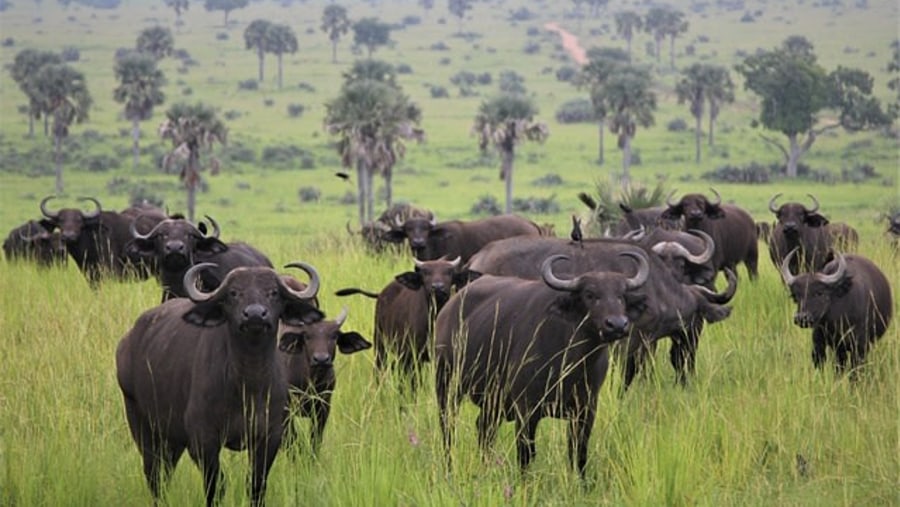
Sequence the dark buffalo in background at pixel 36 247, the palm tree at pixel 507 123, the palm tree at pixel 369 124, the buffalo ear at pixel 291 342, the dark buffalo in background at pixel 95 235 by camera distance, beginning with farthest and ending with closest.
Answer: the palm tree at pixel 507 123 < the palm tree at pixel 369 124 < the dark buffalo in background at pixel 36 247 < the dark buffalo in background at pixel 95 235 < the buffalo ear at pixel 291 342

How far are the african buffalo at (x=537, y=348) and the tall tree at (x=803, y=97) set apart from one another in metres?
63.8

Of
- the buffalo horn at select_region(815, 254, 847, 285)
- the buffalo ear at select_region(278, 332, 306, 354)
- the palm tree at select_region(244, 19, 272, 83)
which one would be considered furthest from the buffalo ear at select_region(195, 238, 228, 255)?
the palm tree at select_region(244, 19, 272, 83)

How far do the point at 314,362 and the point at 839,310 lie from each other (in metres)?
5.12

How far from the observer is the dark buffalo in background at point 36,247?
2003cm

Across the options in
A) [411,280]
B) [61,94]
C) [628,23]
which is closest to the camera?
[411,280]

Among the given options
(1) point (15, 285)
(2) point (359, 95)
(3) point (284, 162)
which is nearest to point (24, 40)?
(3) point (284, 162)

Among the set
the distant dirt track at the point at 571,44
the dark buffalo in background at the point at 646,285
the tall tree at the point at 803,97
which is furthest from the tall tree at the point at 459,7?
the dark buffalo in background at the point at 646,285

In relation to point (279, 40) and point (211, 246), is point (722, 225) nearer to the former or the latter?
point (211, 246)

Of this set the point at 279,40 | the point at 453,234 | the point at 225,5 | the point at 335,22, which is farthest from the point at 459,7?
the point at 453,234

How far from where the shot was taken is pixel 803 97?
72.8 m

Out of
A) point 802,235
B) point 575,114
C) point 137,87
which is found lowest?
point 802,235

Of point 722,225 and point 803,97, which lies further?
point 803,97

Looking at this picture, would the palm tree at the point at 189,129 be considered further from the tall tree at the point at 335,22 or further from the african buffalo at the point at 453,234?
the tall tree at the point at 335,22

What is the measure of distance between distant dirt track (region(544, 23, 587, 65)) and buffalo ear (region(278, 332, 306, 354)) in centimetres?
10988
